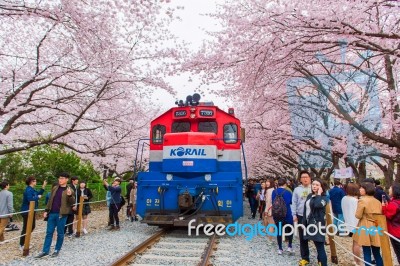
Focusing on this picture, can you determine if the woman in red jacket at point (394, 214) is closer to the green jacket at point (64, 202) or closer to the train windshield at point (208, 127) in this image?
the train windshield at point (208, 127)

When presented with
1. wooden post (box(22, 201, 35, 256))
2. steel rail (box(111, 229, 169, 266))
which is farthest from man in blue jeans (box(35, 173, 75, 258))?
steel rail (box(111, 229, 169, 266))

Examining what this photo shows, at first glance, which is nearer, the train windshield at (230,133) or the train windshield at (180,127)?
the train windshield at (230,133)

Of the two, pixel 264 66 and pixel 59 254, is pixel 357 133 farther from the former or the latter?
pixel 59 254

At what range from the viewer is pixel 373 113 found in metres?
14.8

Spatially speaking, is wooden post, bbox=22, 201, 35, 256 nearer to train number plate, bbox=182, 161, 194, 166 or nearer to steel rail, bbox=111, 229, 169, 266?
steel rail, bbox=111, 229, 169, 266

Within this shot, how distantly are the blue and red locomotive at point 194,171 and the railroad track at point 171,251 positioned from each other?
53cm

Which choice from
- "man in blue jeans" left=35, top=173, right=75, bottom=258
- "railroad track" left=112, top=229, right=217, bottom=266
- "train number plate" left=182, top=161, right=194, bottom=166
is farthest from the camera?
"train number plate" left=182, top=161, right=194, bottom=166

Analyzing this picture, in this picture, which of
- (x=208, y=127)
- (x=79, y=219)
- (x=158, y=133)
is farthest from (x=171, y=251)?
(x=158, y=133)

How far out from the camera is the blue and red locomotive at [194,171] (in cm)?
886

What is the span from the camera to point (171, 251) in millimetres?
7184

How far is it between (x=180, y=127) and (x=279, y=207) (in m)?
4.01

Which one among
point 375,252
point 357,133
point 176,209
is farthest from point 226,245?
point 357,133

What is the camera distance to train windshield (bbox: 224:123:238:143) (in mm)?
9797

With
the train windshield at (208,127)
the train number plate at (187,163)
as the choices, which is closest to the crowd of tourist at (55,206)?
the train number plate at (187,163)
